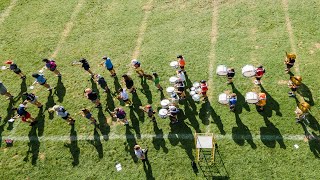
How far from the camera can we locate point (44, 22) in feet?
70.2

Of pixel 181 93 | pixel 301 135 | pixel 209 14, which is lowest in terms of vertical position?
pixel 301 135

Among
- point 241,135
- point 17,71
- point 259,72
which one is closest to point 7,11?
point 17,71

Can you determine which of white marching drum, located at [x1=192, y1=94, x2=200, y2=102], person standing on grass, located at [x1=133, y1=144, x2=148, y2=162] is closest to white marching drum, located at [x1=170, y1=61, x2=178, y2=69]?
white marching drum, located at [x1=192, y1=94, x2=200, y2=102]

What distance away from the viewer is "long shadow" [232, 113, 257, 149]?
14023mm

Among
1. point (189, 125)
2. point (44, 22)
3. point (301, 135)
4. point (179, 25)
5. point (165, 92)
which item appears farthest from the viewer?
point (44, 22)

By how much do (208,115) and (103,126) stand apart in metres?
4.93

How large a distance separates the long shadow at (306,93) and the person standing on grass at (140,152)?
7.73 meters

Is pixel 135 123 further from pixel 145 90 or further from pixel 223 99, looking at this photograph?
pixel 223 99

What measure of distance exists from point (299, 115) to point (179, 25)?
891cm

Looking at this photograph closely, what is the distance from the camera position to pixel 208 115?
15234mm

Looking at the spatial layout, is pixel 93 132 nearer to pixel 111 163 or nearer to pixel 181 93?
pixel 111 163

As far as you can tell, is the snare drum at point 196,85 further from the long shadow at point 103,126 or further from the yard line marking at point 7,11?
the yard line marking at point 7,11

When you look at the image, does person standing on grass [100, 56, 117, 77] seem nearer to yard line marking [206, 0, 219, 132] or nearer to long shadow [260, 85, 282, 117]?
yard line marking [206, 0, 219, 132]

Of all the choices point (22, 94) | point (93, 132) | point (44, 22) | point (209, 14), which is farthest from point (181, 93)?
point (44, 22)
